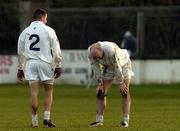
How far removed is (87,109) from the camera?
24609mm

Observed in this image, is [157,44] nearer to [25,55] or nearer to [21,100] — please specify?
[21,100]

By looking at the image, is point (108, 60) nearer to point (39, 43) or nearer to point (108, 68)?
point (108, 68)

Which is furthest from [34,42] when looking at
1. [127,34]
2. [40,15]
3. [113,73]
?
[127,34]

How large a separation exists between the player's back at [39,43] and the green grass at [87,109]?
142 centimetres

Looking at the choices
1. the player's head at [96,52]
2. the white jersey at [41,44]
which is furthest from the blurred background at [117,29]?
the player's head at [96,52]

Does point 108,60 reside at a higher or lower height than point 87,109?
higher

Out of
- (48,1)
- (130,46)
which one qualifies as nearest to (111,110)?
(130,46)

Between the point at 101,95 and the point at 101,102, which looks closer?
the point at 101,95

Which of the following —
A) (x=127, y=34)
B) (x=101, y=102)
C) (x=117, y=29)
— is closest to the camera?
(x=101, y=102)

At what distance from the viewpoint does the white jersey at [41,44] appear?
17.3m

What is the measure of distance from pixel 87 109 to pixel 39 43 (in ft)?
24.8

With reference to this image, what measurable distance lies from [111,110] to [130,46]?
1562cm

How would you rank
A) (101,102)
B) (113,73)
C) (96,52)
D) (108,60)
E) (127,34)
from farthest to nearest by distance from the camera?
(127,34), (101,102), (113,73), (108,60), (96,52)

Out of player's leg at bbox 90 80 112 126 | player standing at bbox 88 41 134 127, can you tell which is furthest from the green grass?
player standing at bbox 88 41 134 127
